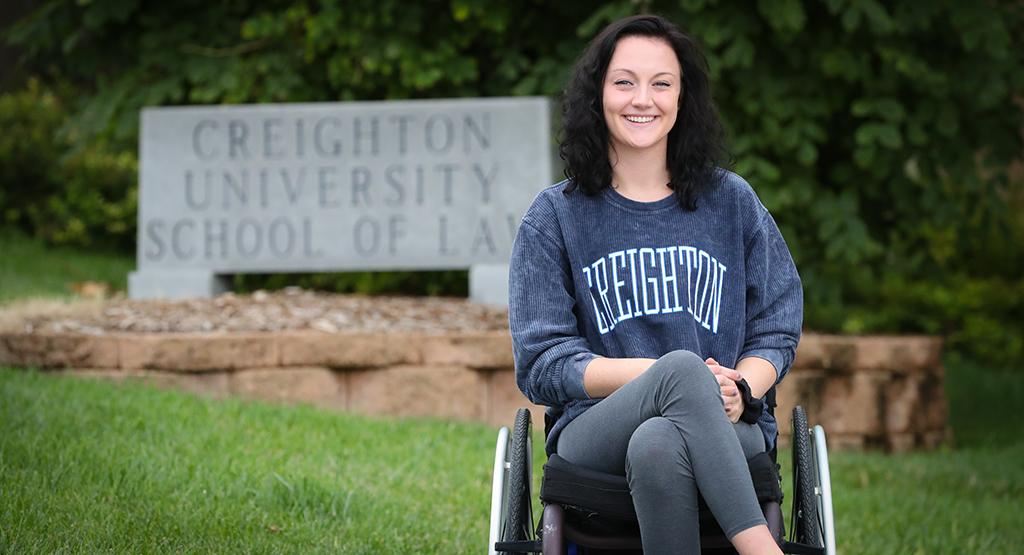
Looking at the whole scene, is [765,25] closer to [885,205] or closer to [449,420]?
[885,205]

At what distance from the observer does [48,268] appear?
25.8 feet

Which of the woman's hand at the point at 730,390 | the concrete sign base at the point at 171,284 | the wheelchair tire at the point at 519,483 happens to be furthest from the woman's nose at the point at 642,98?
the concrete sign base at the point at 171,284

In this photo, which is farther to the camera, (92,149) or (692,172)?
(92,149)

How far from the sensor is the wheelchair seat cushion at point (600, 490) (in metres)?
2.34

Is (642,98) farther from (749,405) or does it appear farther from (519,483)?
(519,483)

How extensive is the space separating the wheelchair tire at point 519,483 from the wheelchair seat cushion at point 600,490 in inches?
2.8

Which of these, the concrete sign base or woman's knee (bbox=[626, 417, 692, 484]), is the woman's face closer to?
woman's knee (bbox=[626, 417, 692, 484])

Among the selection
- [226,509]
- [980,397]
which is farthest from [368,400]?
[980,397]

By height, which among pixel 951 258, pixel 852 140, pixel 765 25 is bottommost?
pixel 951 258

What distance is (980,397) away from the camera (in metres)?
7.79

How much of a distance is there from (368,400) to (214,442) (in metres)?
1.11

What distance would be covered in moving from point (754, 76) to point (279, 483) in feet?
11.0

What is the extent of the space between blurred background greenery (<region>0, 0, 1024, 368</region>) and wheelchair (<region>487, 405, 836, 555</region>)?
3432 millimetres

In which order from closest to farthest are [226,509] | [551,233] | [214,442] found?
[551,233] < [226,509] < [214,442]
